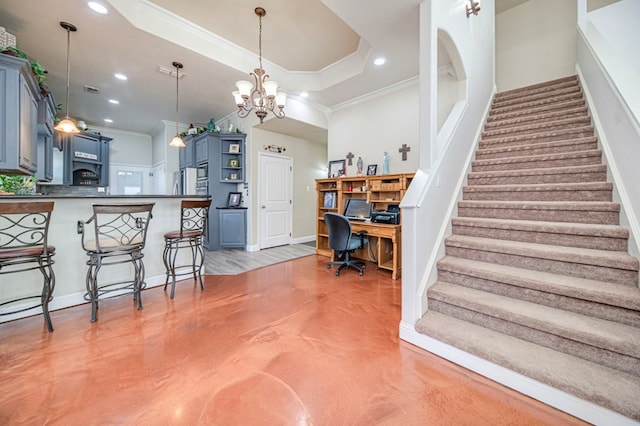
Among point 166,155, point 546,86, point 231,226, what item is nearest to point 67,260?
point 231,226

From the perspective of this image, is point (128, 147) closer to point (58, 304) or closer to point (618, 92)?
point (58, 304)

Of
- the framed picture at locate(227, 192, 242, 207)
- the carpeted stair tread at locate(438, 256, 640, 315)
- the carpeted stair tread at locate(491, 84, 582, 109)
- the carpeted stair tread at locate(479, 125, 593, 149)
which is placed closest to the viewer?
the carpeted stair tread at locate(438, 256, 640, 315)

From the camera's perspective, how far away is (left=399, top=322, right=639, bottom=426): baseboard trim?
1184 millimetres

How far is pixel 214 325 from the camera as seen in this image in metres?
2.16

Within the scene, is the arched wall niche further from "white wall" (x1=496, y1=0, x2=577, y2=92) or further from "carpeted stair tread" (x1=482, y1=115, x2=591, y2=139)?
"white wall" (x1=496, y1=0, x2=577, y2=92)

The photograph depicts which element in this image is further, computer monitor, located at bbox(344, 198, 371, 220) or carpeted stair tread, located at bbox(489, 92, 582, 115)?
computer monitor, located at bbox(344, 198, 371, 220)

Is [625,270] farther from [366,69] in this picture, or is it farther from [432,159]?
[366,69]

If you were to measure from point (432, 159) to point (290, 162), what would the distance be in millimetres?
4219

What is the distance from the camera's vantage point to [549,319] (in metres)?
1.52

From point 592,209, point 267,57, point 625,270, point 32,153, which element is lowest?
point 625,270

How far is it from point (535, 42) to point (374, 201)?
3.64 m

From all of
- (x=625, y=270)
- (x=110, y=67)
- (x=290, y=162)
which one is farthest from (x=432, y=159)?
(x=110, y=67)

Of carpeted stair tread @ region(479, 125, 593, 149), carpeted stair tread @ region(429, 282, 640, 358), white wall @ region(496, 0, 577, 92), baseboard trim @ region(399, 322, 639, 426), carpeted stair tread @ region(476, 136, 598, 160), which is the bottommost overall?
baseboard trim @ region(399, 322, 639, 426)

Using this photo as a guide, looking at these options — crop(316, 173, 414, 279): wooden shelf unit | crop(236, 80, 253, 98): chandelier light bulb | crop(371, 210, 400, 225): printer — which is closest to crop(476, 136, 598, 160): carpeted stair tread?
crop(316, 173, 414, 279): wooden shelf unit
